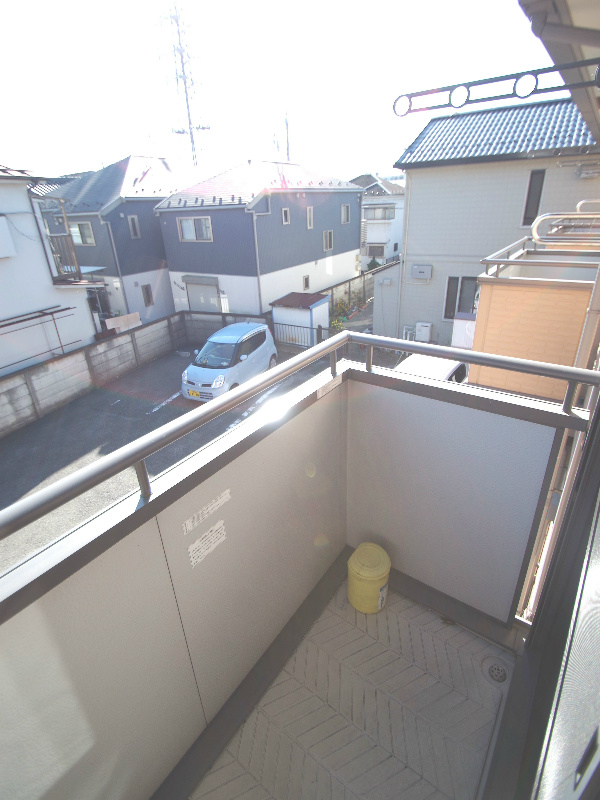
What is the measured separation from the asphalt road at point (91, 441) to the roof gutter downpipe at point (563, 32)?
4816 millimetres

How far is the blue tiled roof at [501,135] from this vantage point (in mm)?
9195

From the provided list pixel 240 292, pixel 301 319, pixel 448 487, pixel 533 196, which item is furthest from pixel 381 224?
pixel 448 487

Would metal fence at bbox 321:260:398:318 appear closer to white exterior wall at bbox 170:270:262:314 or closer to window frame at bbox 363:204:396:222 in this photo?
white exterior wall at bbox 170:270:262:314

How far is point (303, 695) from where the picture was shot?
8.20ft

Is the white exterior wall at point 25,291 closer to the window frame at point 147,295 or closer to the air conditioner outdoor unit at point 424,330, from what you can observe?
the window frame at point 147,295

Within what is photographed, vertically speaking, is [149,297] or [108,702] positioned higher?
[108,702]

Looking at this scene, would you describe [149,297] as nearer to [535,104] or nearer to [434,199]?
[434,199]

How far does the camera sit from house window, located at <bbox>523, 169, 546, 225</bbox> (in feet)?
31.2

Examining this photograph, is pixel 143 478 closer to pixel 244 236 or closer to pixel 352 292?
pixel 244 236

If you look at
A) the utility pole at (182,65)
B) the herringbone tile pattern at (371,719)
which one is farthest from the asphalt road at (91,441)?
the utility pole at (182,65)

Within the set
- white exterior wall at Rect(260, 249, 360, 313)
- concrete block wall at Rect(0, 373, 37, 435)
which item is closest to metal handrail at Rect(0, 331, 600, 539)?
concrete block wall at Rect(0, 373, 37, 435)

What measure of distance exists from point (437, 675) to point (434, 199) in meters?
10.9

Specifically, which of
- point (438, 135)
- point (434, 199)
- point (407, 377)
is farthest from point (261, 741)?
point (438, 135)

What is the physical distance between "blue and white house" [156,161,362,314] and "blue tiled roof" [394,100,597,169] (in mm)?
4962
